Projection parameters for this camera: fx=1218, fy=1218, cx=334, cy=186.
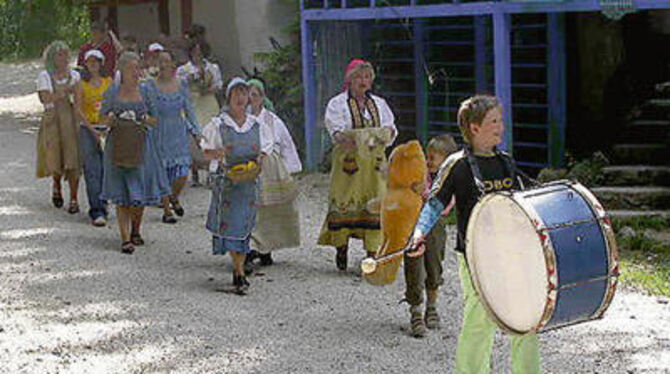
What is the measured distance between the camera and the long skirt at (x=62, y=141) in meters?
10.7

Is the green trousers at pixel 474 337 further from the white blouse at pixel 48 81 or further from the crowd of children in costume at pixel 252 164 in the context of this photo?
the white blouse at pixel 48 81

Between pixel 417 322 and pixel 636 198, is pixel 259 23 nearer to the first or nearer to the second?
pixel 636 198

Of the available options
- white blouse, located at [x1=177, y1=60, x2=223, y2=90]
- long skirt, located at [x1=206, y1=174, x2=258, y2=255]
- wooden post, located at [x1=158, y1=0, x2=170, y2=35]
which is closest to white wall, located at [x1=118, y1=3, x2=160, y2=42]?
wooden post, located at [x1=158, y1=0, x2=170, y2=35]

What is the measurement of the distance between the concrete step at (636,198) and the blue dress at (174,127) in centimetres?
356

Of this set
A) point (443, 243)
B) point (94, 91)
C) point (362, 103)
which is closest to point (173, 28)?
point (94, 91)

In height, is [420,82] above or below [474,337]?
above

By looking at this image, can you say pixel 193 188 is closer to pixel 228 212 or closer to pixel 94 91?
pixel 94 91

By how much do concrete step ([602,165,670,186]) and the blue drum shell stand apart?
6.01 metres

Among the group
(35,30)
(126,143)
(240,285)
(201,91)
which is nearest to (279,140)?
(240,285)

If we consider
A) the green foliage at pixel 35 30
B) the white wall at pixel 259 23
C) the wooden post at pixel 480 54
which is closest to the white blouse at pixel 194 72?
the wooden post at pixel 480 54

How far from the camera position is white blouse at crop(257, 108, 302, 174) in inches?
334

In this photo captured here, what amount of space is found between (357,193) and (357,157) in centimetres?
26

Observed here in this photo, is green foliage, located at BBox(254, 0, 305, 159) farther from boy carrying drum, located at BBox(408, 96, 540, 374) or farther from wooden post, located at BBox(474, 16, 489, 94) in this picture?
boy carrying drum, located at BBox(408, 96, 540, 374)

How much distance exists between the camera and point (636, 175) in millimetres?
10922
